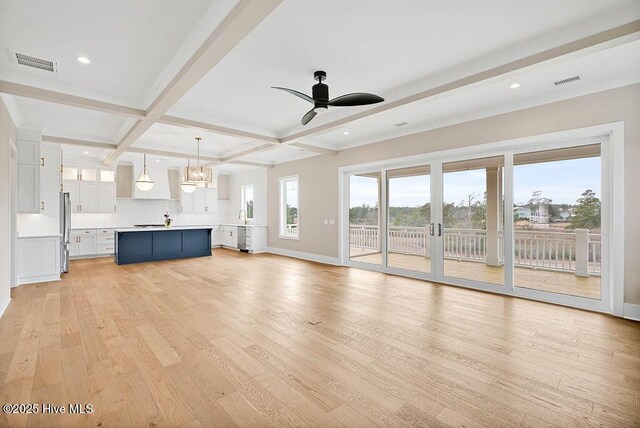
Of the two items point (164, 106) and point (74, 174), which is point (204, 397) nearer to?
point (164, 106)

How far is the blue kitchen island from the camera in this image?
728cm

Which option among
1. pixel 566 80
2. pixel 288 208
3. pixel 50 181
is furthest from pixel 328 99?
pixel 50 181

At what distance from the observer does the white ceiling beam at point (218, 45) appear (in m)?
2.13

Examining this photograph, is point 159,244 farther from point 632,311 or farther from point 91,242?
point 632,311

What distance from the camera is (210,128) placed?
5.08 metres

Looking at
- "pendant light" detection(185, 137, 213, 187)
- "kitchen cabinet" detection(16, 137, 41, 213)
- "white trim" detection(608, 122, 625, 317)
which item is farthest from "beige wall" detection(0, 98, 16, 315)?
"white trim" detection(608, 122, 625, 317)

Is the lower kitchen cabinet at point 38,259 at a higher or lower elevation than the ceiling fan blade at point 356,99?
lower

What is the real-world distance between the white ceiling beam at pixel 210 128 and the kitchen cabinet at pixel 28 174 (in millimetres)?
2769

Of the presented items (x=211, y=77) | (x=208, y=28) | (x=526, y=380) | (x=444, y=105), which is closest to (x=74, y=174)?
(x=211, y=77)

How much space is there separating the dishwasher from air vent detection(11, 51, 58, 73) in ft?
21.4

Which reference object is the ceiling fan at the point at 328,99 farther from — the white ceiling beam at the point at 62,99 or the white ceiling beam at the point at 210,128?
the white ceiling beam at the point at 62,99

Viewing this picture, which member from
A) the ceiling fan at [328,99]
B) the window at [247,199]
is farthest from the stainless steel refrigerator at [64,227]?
the ceiling fan at [328,99]

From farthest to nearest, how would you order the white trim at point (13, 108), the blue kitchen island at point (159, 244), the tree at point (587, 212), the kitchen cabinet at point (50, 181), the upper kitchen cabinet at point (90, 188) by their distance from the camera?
1. the upper kitchen cabinet at point (90, 188)
2. the blue kitchen island at point (159, 244)
3. the kitchen cabinet at point (50, 181)
4. the white trim at point (13, 108)
5. the tree at point (587, 212)

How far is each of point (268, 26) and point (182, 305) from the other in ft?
11.6
